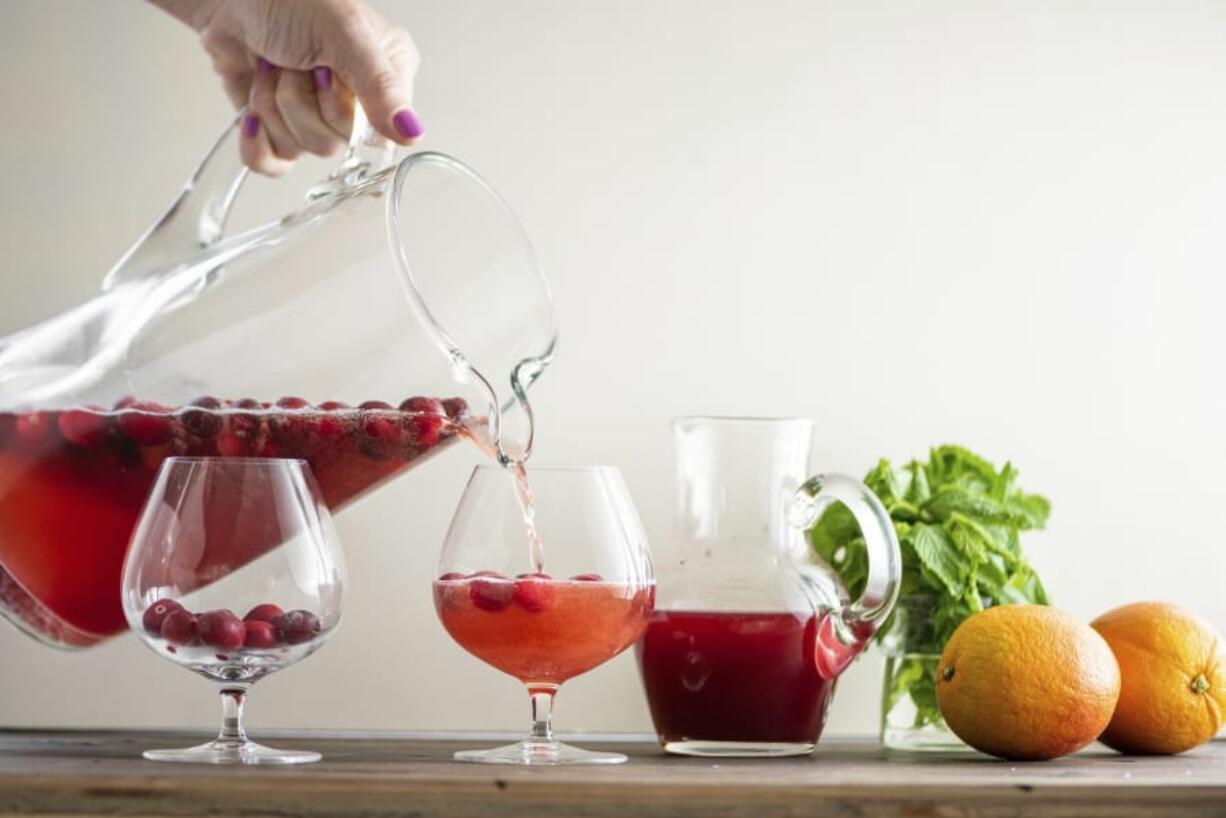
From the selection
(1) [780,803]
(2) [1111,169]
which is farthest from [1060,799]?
(2) [1111,169]

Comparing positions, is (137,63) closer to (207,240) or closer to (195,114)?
(195,114)

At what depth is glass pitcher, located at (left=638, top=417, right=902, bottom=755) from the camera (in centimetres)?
108

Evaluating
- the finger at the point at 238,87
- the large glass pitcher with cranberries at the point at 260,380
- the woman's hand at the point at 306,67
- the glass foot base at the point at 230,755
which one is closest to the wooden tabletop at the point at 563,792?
the glass foot base at the point at 230,755

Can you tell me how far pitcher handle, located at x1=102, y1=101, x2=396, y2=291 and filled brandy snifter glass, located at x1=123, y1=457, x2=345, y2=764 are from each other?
0.24 m

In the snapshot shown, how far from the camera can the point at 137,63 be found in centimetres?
144

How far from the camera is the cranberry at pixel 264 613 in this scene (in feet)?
3.05

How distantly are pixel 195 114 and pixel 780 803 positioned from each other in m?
0.93

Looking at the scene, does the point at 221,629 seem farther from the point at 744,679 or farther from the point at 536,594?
the point at 744,679

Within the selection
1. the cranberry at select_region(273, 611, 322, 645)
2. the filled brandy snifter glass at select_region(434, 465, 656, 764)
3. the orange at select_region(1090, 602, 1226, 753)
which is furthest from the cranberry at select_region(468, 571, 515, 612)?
the orange at select_region(1090, 602, 1226, 753)

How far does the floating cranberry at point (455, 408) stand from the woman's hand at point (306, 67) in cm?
23

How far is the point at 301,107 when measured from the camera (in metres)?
1.18

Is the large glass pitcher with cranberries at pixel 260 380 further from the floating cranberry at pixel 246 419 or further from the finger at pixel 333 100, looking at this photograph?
the finger at pixel 333 100

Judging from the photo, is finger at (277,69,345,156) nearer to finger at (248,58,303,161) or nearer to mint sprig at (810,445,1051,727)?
finger at (248,58,303,161)

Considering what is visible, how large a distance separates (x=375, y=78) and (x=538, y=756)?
50 cm
